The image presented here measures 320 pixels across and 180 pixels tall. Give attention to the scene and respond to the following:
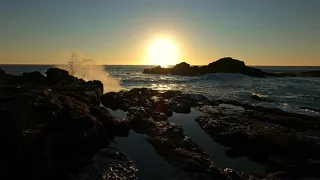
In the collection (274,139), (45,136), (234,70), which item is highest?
(234,70)

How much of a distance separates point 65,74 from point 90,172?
1741 centimetres

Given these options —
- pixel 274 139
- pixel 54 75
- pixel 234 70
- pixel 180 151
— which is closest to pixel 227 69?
pixel 234 70

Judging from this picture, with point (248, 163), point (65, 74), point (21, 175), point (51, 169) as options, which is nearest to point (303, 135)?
point (248, 163)

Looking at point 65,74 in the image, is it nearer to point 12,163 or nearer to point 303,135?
point 12,163

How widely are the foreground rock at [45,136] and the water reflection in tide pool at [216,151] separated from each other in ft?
14.5

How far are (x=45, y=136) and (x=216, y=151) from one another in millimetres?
7267

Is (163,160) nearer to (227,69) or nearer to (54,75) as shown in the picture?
(54,75)

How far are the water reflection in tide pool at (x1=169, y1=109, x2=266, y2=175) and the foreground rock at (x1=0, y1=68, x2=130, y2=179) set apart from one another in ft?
14.5

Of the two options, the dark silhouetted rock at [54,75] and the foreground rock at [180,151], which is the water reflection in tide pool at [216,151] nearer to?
the foreground rock at [180,151]

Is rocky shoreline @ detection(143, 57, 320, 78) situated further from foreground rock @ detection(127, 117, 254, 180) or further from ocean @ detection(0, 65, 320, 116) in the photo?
foreground rock @ detection(127, 117, 254, 180)

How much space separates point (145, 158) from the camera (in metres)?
11.5

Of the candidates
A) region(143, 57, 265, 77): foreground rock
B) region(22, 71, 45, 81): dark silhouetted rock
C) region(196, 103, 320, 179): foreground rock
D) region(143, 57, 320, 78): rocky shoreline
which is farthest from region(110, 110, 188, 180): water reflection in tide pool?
region(143, 57, 265, 77): foreground rock

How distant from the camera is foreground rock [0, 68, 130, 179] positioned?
9.07 m

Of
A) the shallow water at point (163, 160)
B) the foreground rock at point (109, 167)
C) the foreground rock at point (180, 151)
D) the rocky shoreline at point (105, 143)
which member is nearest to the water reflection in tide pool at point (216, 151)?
the shallow water at point (163, 160)
